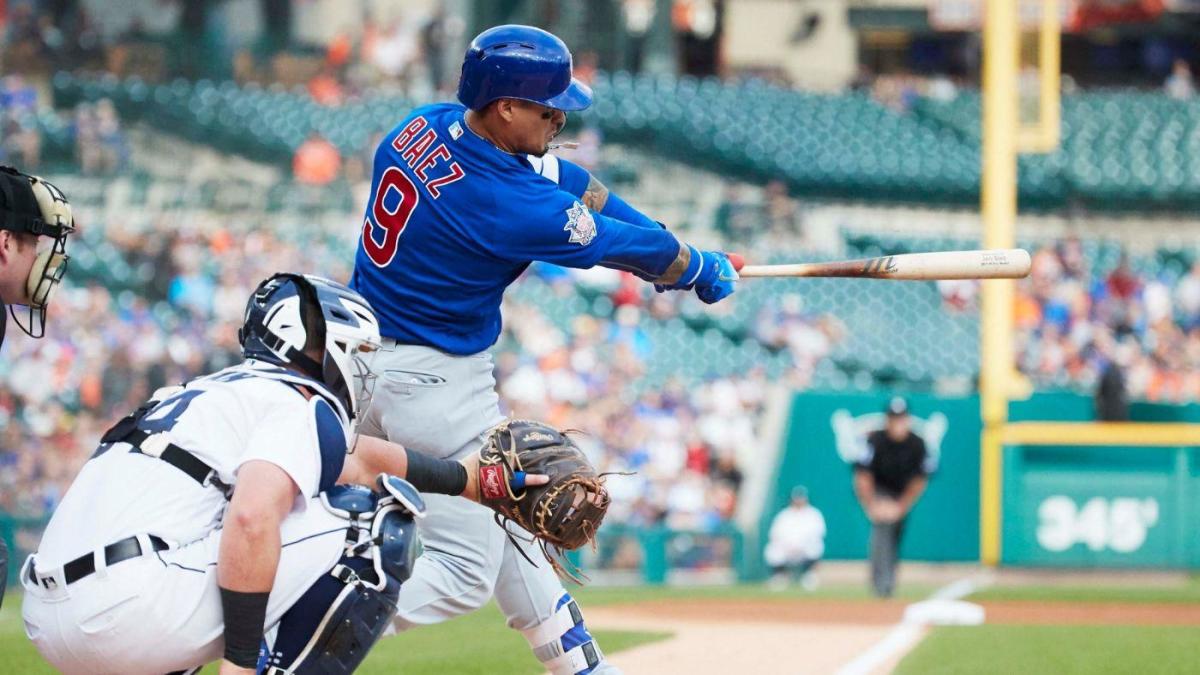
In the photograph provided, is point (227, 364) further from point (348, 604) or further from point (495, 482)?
point (348, 604)

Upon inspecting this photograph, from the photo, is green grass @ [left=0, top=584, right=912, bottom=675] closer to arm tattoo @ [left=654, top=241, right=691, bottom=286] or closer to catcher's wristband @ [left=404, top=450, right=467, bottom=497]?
arm tattoo @ [left=654, top=241, right=691, bottom=286]

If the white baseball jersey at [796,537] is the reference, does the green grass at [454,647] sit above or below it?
above

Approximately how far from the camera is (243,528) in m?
3.38

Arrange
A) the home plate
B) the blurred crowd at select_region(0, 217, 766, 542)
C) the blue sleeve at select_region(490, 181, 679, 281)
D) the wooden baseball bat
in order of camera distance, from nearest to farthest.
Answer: the blue sleeve at select_region(490, 181, 679, 281) < the wooden baseball bat < the home plate < the blurred crowd at select_region(0, 217, 766, 542)

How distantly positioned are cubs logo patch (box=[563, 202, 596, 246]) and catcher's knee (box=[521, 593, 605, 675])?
0.95 meters

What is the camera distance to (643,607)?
10430 millimetres

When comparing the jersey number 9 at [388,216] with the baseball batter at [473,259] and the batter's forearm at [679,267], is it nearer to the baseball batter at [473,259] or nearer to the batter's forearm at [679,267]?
the baseball batter at [473,259]

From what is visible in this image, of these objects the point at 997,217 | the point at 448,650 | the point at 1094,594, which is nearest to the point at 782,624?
the point at 448,650

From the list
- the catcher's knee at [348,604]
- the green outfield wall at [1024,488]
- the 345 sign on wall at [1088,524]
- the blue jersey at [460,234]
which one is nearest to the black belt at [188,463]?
the catcher's knee at [348,604]

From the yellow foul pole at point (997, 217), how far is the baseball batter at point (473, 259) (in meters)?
10.2

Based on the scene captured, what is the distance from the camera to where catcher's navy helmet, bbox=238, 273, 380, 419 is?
12.1 feet

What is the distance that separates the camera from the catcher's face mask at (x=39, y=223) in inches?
160

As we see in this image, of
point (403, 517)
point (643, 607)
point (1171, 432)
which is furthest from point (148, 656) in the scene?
point (1171, 432)

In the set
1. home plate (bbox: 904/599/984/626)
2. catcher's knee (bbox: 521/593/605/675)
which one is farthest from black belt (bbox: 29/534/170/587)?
home plate (bbox: 904/599/984/626)
